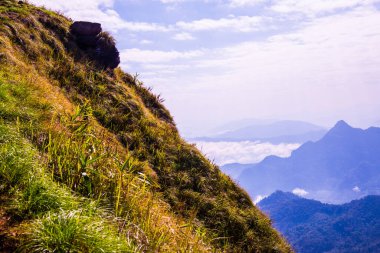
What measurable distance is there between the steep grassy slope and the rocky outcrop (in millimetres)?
593

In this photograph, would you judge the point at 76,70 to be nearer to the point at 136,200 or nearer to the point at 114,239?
the point at 136,200

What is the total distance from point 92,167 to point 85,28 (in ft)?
51.3

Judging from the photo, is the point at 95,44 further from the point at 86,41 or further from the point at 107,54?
the point at 107,54

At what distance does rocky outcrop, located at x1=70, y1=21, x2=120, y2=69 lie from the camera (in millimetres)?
21750

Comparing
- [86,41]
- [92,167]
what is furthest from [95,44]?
[92,167]

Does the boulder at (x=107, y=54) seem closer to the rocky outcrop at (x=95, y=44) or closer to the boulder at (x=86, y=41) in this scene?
the rocky outcrop at (x=95, y=44)

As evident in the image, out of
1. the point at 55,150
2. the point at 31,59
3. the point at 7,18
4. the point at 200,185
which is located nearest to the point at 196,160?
the point at 200,185

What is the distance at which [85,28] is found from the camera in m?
22.0

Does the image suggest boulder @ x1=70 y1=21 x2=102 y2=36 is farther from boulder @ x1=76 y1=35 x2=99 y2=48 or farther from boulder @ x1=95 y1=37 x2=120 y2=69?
boulder @ x1=95 y1=37 x2=120 y2=69

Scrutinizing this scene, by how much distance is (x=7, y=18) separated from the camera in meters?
18.5

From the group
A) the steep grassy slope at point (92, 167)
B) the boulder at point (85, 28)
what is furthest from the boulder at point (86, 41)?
the steep grassy slope at point (92, 167)

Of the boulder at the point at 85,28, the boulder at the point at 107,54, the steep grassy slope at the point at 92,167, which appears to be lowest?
the steep grassy slope at the point at 92,167

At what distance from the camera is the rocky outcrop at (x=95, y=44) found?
2175cm

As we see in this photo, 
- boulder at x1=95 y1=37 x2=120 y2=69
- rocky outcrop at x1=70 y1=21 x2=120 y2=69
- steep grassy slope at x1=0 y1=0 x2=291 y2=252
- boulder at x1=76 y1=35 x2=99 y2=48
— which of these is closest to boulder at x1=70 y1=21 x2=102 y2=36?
rocky outcrop at x1=70 y1=21 x2=120 y2=69
